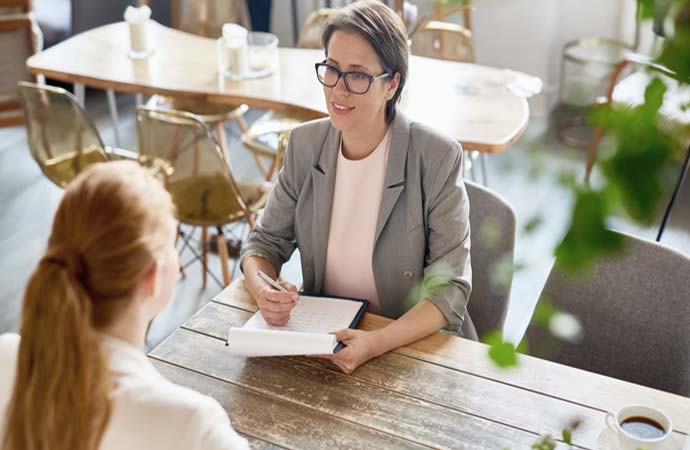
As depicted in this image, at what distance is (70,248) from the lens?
1.08 meters

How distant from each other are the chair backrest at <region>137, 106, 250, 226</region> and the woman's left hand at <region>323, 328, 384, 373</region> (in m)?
1.31

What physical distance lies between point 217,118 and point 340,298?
6.91 feet

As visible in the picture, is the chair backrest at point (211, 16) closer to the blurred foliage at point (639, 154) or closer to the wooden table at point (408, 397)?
the wooden table at point (408, 397)

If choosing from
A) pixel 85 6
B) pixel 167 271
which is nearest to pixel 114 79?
pixel 85 6

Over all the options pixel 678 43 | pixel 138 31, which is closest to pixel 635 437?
pixel 678 43

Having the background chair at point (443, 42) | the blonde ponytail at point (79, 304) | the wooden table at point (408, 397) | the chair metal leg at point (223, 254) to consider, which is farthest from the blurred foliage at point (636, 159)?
the background chair at point (443, 42)

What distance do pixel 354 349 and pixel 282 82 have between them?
1.92 meters

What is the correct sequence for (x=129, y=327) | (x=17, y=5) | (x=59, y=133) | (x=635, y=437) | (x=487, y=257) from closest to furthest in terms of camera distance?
(x=129, y=327)
(x=635, y=437)
(x=487, y=257)
(x=59, y=133)
(x=17, y=5)

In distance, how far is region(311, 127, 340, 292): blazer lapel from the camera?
6.50ft

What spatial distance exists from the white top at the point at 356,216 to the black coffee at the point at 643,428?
29.8 inches

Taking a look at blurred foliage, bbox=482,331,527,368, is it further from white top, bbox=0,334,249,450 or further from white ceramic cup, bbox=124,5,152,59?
white ceramic cup, bbox=124,5,152,59

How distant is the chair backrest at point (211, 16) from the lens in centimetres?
415

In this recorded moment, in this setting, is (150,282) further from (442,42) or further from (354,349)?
(442,42)

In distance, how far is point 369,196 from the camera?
199 centimetres
